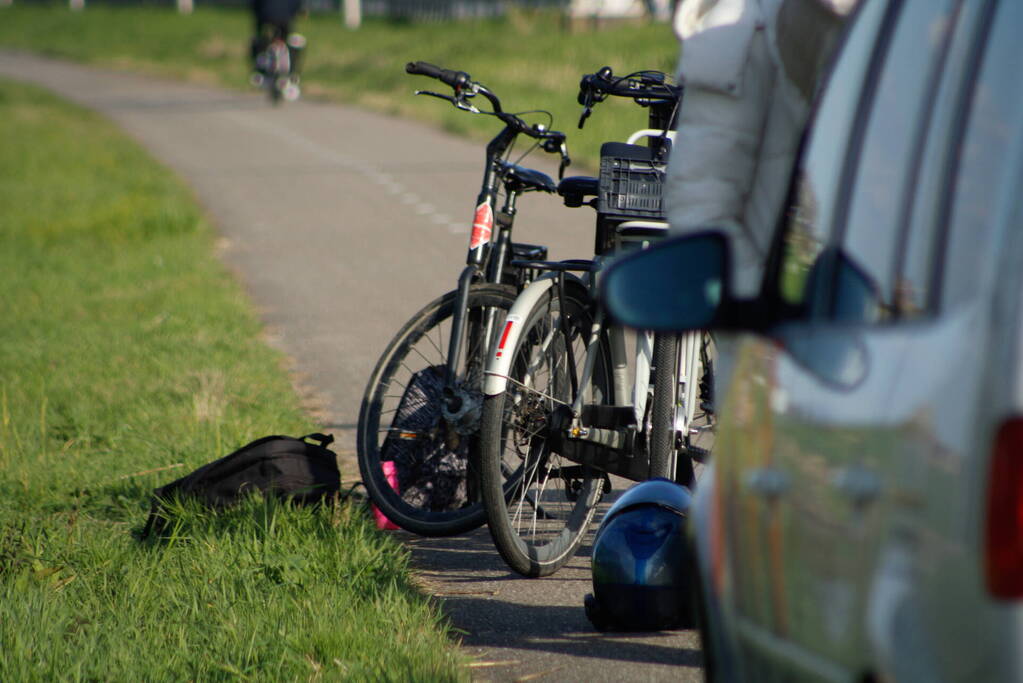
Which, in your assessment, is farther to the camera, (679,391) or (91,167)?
(91,167)

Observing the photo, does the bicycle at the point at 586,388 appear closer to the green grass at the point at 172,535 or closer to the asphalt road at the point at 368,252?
the asphalt road at the point at 368,252

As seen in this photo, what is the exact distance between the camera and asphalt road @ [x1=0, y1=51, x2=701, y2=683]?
378 cm

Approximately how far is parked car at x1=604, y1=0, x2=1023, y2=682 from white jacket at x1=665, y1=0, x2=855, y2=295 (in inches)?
32.0

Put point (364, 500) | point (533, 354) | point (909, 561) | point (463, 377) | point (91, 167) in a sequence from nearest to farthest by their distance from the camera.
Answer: point (909, 561), point (533, 354), point (463, 377), point (364, 500), point (91, 167)

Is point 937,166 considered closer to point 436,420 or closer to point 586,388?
point 586,388

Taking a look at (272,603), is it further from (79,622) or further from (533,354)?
(533,354)

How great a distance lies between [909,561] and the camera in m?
1.61

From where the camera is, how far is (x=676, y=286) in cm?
213

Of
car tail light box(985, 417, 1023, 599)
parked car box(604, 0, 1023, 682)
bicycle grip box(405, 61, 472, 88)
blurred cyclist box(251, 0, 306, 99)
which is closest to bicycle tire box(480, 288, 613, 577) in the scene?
bicycle grip box(405, 61, 472, 88)

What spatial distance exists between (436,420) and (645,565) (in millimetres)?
1081

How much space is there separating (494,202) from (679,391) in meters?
0.86

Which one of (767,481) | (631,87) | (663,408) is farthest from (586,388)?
(767,481)

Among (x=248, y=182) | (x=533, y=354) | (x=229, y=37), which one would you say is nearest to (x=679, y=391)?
(x=533, y=354)

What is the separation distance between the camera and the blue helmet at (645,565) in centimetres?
354
